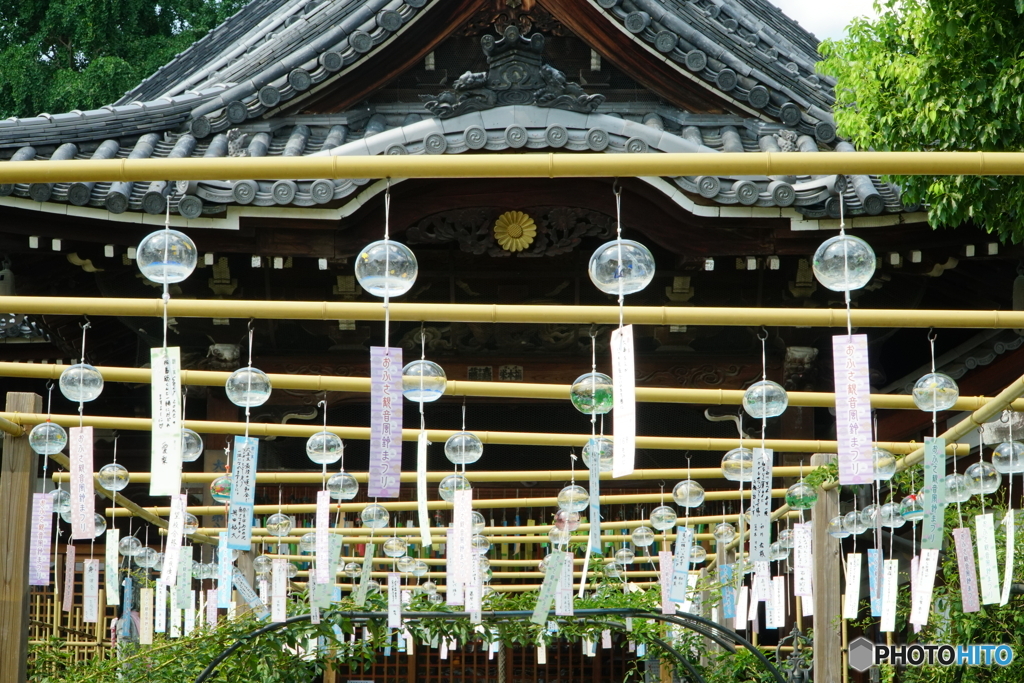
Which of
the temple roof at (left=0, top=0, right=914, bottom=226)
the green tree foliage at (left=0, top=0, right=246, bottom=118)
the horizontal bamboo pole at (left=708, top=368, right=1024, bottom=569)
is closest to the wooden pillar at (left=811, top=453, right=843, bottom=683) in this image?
the horizontal bamboo pole at (left=708, top=368, right=1024, bottom=569)

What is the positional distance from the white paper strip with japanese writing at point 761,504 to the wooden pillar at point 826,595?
53cm

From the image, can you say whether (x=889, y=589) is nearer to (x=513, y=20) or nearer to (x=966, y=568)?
(x=966, y=568)

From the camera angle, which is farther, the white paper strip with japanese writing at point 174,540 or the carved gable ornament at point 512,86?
the carved gable ornament at point 512,86

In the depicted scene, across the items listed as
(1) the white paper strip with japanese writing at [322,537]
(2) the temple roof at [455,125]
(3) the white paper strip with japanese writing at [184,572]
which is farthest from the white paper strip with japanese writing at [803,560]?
(3) the white paper strip with japanese writing at [184,572]

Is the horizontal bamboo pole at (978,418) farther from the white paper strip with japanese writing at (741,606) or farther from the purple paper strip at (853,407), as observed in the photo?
the white paper strip with japanese writing at (741,606)

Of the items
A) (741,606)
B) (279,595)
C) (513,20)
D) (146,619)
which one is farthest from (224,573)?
(513,20)

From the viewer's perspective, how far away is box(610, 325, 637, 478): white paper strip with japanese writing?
4.40m

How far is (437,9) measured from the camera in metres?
9.38

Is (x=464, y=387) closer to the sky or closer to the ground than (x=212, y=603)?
closer to the sky

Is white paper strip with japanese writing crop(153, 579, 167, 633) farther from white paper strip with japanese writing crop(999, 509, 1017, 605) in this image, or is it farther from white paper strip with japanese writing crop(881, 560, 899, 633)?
white paper strip with japanese writing crop(999, 509, 1017, 605)

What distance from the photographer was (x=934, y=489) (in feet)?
20.7

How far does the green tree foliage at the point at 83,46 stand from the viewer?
19062 mm

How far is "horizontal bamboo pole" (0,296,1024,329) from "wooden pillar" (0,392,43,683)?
107cm

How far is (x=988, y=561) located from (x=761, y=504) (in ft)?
4.52
